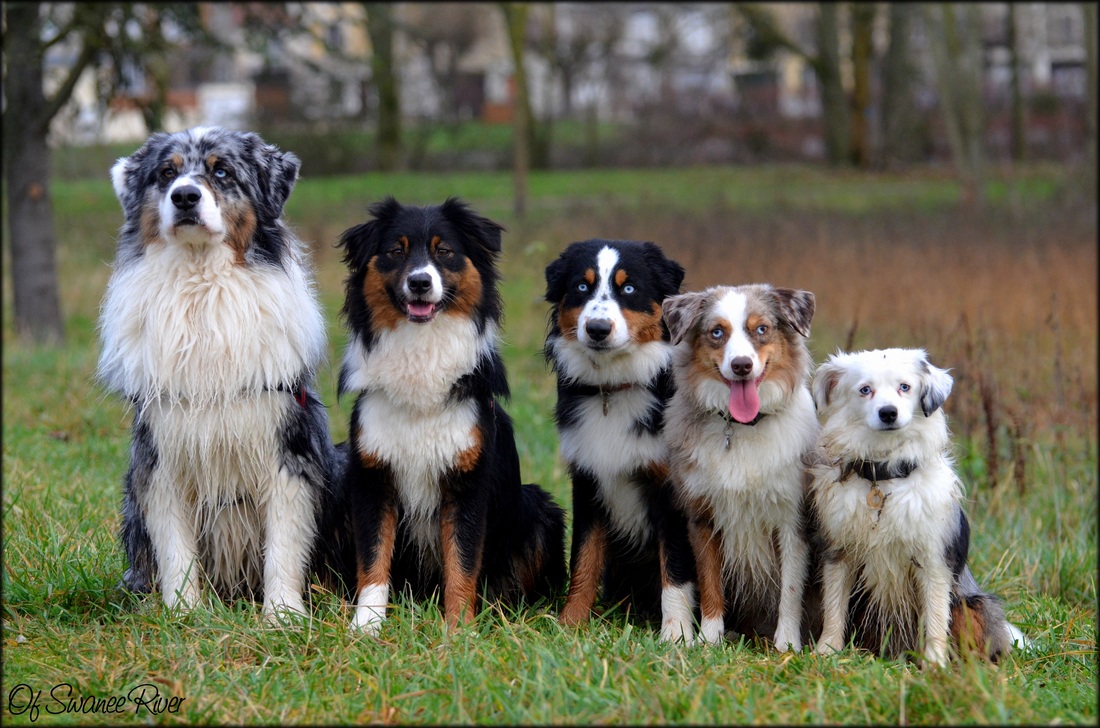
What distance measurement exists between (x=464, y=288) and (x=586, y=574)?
1373 millimetres

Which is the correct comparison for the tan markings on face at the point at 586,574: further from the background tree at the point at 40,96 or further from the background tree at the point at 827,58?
the background tree at the point at 827,58

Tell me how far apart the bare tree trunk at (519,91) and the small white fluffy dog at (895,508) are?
15963 mm

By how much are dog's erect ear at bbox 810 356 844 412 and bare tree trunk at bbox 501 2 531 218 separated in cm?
1574

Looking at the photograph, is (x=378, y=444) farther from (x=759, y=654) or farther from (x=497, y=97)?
(x=497, y=97)

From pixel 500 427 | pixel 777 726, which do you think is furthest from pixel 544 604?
pixel 777 726

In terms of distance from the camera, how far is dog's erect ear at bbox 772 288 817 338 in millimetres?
4684

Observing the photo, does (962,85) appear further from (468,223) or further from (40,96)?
(468,223)

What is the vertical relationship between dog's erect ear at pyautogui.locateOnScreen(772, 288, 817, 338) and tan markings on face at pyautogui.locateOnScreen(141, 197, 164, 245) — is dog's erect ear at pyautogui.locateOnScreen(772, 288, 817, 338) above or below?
below

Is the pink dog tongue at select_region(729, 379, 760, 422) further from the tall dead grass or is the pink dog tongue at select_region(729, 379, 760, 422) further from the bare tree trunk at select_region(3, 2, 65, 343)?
the bare tree trunk at select_region(3, 2, 65, 343)

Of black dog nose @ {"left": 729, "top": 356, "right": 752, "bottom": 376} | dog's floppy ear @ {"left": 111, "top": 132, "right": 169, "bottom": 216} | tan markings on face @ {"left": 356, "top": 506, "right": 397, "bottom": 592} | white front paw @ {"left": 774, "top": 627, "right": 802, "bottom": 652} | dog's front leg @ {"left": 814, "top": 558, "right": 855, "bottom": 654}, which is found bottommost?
white front paw @ {"left": 774, "top": 627, "right": 802, "bottom": 652}

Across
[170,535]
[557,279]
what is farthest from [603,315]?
[170,535]

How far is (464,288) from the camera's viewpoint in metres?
4.77

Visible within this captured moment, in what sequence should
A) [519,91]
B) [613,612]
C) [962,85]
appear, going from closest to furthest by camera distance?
[613,612] < [962,85] < [519,91]

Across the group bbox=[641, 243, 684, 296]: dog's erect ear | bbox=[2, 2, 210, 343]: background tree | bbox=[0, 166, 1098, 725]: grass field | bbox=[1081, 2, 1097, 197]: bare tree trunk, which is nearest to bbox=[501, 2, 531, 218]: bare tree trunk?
bbox=[0, 166, 1098, 725]: grass field
